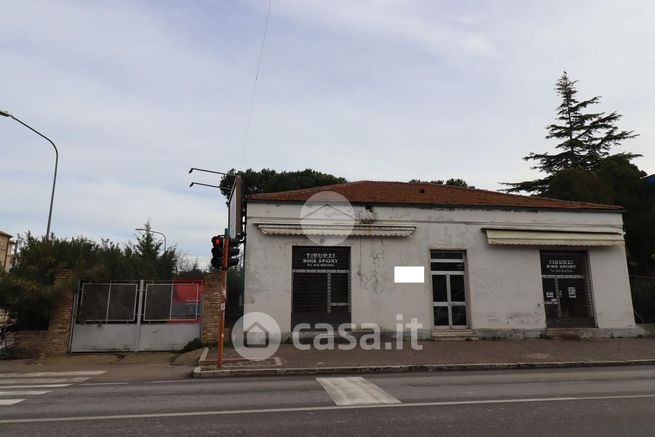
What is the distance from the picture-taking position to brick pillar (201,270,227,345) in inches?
578

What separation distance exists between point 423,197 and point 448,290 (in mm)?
3897

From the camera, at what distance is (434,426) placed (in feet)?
17.7

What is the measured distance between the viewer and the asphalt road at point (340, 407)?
5.35m

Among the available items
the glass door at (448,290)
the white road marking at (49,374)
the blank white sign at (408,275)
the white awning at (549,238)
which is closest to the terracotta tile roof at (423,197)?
the white awning at (549,238)

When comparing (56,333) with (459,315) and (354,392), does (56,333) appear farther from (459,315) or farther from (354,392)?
(459,315)

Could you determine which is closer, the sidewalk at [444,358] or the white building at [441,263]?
the sidewalk at [444,358]

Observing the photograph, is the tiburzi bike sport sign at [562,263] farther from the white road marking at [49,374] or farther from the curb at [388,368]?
the white road marking at [49,374]

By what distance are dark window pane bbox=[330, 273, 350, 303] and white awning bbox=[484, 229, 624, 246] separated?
582 cm

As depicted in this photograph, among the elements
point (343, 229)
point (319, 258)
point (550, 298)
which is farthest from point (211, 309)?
point (550, 298)

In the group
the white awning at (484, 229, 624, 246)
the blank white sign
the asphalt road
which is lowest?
the asphalt road

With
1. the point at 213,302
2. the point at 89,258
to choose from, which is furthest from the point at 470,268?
the point at 89,258

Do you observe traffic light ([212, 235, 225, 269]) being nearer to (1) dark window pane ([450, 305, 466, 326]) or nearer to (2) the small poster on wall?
(1) dark window pane ([450, 305, 466, 326])

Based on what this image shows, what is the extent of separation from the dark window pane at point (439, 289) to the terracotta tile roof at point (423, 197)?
2.88 m

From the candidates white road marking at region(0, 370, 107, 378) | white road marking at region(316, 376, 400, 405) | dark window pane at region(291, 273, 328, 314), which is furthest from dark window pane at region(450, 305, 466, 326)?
white road marking at region(0, 370, 107, 378)
